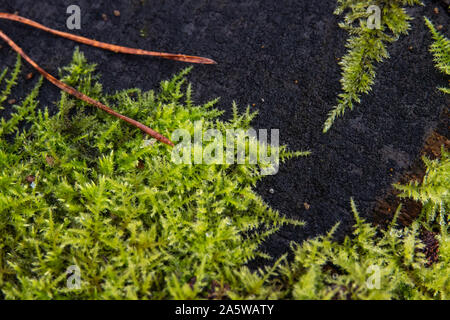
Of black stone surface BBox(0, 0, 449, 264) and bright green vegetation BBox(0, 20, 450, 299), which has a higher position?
black stone surface BBox(0, 0, 449, 264)

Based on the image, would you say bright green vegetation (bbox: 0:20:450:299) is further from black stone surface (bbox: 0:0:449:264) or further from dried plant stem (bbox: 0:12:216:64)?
dried plant stem (bbox: 0:12:216:64)

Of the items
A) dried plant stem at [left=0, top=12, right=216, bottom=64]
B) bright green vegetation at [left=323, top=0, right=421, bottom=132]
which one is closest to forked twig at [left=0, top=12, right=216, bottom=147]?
dried plant stem at [left=0, top=12, right=216, bottom=64]

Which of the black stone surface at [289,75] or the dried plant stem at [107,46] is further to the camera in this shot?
the dried plant stem at [107,46]

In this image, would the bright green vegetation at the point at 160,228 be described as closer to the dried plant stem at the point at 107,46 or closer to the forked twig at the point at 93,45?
the forked twig at the point at 93,45

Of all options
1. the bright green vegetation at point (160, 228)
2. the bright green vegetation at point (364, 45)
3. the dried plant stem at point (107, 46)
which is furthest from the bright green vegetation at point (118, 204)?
the bright green vegetation at point (364, 45)

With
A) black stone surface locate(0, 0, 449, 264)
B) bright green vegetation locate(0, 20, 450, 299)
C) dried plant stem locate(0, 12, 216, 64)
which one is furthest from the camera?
dried plant stem locate(0, 12, 216, 64)

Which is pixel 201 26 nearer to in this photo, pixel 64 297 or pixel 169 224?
pixel 169 224
